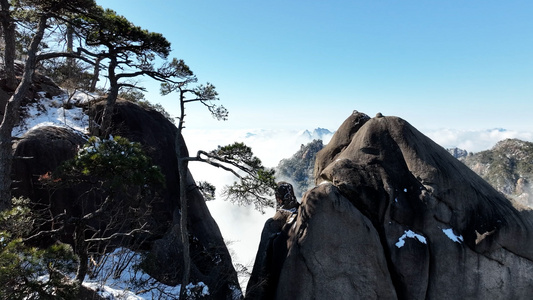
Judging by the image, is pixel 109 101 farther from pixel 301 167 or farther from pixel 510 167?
pixel 301 167

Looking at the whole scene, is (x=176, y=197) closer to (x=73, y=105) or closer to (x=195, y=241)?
(x=195, y=241)

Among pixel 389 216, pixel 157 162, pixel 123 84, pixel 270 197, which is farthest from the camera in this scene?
pixel 157 162

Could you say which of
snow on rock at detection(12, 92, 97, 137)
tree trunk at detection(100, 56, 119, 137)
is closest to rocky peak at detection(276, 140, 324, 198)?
snow on rock at detection(12, 92, 97, 137)

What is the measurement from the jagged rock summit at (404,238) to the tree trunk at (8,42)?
1389 centimetres

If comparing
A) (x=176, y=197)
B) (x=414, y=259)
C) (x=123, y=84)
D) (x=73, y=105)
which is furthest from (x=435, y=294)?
(x=73, y=105)

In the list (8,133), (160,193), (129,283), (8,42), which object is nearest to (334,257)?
(129,283)

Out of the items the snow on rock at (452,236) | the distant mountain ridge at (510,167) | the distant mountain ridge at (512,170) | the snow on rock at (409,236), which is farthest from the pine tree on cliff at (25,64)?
the distant mountain ridge at (512,170)

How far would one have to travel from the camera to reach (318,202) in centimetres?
1241

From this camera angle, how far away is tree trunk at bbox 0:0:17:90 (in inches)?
440

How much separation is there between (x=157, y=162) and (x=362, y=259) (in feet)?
36.8

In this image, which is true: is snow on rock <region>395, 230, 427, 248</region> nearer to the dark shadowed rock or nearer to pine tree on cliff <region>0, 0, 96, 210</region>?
the dark shadowed rock

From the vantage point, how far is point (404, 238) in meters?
12.7

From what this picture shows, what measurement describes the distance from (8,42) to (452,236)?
20821 mm

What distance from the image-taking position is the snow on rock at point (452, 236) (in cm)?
1273
